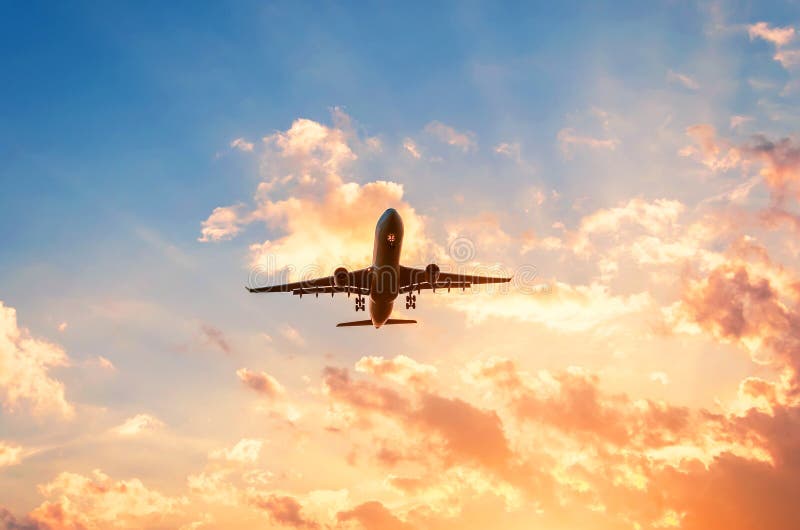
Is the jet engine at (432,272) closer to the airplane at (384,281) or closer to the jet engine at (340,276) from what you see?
the airplane at (384,281)

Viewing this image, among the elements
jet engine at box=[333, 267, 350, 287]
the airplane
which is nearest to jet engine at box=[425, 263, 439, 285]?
the airplane

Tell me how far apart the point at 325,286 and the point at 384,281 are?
47.2 feet

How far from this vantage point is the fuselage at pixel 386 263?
78562 millimetres

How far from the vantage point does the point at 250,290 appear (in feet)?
321

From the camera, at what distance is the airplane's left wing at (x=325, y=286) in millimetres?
92750

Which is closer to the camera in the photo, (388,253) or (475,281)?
(388,253)

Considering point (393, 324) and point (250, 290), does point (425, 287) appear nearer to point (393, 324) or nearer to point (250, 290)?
point (393, 324)

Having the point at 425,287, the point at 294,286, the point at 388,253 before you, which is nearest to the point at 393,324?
the point at 425,287

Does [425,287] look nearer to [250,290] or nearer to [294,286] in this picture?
[294,286]

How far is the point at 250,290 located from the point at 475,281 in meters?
30.1

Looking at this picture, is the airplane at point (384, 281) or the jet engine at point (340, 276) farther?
the jet engine at point (340, 276)

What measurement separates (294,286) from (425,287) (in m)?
17.2

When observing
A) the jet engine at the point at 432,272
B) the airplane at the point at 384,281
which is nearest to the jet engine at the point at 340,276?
the airplane at the point at 384,281

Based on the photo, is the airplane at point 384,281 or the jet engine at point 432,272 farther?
the jet engine at point 432,272
